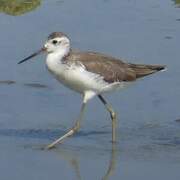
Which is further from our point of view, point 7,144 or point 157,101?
point 157,101

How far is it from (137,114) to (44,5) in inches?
184

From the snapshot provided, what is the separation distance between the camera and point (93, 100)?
1217cm

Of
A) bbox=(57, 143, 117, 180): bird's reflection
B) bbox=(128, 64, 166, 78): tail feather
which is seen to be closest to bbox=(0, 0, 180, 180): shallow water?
bbox=(57, 143, 117, 180): bird's reflection

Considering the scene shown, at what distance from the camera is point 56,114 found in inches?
450

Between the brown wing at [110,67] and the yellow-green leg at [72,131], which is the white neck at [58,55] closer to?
the brown wing at [110,67]

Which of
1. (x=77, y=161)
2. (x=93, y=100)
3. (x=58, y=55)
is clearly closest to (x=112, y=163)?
(x=77, y=161)

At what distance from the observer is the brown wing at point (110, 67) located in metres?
11.0

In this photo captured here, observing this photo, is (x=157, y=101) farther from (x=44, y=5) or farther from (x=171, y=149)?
(x=44, y=5)

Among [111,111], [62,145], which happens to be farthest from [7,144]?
[111,111]

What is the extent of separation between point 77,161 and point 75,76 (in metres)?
1.14

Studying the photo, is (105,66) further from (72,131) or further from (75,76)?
(72,131)

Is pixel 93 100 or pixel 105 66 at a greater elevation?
pixel 105 66

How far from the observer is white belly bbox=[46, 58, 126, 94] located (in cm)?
1077

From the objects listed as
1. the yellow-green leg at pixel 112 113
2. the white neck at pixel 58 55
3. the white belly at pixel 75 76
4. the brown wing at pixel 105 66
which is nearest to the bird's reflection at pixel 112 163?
the yellow-green leg at pixel 112 113
